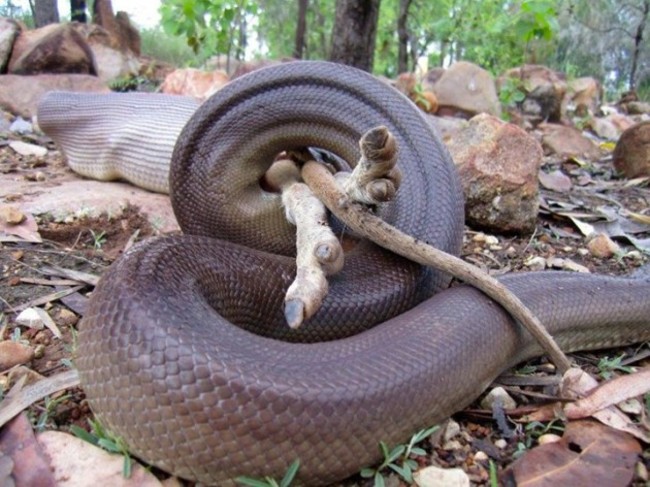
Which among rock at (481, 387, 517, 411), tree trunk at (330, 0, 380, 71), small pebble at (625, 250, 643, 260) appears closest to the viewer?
rock at (481, 387, 517, 411)

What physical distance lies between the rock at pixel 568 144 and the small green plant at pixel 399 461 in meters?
6.05

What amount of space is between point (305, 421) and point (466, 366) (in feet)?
1.91

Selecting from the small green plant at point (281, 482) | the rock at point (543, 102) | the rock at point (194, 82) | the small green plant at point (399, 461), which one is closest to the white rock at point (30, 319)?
the small green plant at point (281, 482)

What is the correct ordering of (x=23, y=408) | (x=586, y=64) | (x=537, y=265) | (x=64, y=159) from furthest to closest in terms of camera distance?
(x=586, y=64)
(x=64, y=159)
(x=537, y=265)
(x=23, y=408)

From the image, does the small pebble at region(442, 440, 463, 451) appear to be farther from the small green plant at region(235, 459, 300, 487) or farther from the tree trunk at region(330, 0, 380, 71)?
the tree trunk at region(330, 0, 380, 71)

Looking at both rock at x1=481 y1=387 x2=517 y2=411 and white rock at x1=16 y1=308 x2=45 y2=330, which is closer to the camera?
rock at x1=481 y1=387 x2=517 y2=411

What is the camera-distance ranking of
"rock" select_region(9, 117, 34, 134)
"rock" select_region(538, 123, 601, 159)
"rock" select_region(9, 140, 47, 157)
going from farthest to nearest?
"rock" select_region(538, 123, 601, 159)
"rock" select_region(9, 117, 34, 134)
"rock" select_region(9, 140, 47, 157)

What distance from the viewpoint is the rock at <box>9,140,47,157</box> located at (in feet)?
16.9

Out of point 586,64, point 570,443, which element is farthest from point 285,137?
point 586,64

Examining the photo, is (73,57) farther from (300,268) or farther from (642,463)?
(642,463)

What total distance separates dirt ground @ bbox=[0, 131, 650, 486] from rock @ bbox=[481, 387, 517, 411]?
3 centimetres

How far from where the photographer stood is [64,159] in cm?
482

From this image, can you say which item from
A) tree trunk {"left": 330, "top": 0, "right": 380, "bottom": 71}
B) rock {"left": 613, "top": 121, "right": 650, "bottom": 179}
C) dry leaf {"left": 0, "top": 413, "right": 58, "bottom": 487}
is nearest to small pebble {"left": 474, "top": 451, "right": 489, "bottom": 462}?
dry leaf {"left": 0, "top": 413, "right": 58, "bottom": 487}

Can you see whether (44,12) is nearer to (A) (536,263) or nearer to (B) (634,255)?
(A) (536,263)
